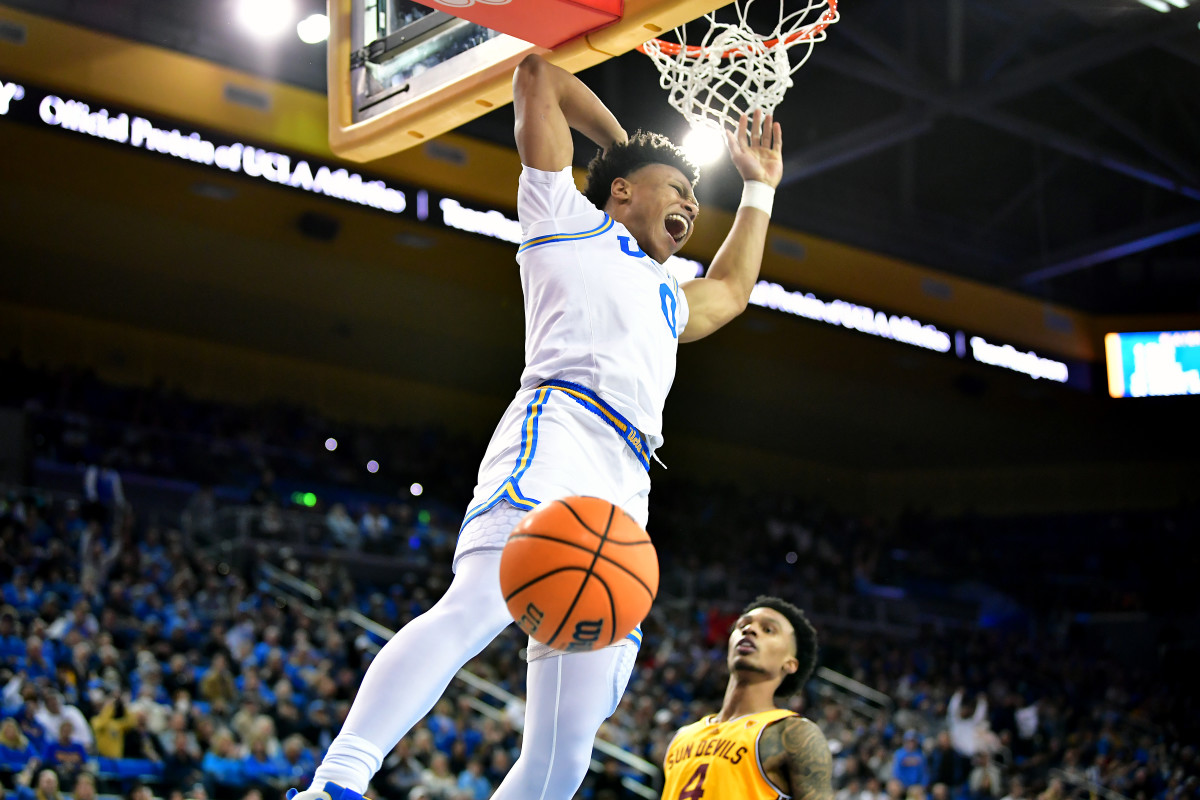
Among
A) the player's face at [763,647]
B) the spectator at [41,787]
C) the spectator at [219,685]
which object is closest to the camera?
the player's face at [763,647]

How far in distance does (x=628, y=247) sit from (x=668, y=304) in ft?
0.59

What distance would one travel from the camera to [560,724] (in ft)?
8.61

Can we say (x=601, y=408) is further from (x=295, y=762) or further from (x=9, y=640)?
(x=9, y=640)

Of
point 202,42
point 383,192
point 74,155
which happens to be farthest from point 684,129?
point 74,155

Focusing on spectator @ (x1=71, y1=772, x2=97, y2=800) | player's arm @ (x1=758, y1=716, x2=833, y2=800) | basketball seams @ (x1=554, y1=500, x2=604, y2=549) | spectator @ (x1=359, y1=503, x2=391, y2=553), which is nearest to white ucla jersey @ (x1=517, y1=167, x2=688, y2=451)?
basketball seams @ (x1=554, y1=500, x2=604, y2=549)

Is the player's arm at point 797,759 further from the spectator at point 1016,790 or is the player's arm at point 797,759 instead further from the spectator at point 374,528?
the spectator at point 374,528

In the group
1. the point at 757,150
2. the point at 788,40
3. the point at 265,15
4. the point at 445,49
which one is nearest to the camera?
the point at 757,150

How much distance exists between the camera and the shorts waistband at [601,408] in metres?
2.75

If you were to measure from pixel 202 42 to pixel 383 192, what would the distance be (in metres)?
2.27

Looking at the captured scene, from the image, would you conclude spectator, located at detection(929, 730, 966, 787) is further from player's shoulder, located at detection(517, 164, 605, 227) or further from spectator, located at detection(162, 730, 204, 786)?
player's shoulder, located at detection(517, 164, 605, 227)

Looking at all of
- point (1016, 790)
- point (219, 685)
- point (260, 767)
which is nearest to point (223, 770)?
point (260, 767)

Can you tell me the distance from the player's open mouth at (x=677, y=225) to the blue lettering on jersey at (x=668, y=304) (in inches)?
7.7

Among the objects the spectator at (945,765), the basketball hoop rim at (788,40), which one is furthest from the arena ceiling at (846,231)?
the basketball hoop rim at (788,40)

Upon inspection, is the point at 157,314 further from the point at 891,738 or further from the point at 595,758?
the point at 891,738
